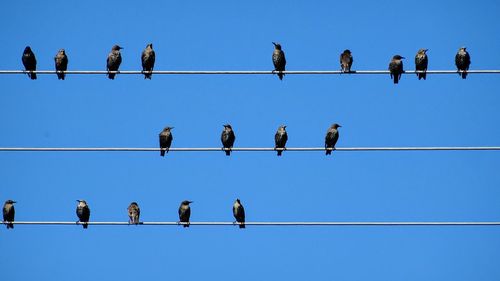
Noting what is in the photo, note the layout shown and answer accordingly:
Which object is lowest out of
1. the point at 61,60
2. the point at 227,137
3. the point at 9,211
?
the point at 9,211

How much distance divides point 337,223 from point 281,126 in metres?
6.33

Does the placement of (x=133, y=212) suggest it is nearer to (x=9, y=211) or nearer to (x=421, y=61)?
(x=9, y=211)

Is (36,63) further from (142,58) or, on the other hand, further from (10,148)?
(10,148)

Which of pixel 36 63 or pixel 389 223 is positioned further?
pixel 36 63

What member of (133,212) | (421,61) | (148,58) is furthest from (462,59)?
(133,212)

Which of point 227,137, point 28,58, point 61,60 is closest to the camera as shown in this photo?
point 227,137

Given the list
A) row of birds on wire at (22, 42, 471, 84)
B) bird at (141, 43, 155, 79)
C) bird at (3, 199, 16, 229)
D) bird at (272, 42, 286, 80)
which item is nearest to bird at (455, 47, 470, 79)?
row of birds on wire at (22, 42, 471, 84)

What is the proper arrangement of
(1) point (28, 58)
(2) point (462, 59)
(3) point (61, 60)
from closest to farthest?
(2) point (462, 59), (3) point (61, 60), (1) point (28, 58)

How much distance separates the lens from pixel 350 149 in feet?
67.8

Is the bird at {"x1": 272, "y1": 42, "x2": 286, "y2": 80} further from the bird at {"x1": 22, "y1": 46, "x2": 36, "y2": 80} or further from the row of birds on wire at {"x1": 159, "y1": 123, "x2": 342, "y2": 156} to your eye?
the bird at {"x1": 22, "y1": 46, "x2": 36, "y2": 80}

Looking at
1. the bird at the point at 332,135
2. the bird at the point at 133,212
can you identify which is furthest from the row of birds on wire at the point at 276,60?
the bird at the point at 133,212

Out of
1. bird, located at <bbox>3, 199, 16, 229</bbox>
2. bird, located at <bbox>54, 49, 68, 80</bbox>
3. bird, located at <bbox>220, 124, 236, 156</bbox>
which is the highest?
bird, located at <bbox>54, 49, 68, 80</bbox>

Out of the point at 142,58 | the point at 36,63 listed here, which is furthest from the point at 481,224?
the point at 36,63

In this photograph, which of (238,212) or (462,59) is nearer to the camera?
(462,59)
